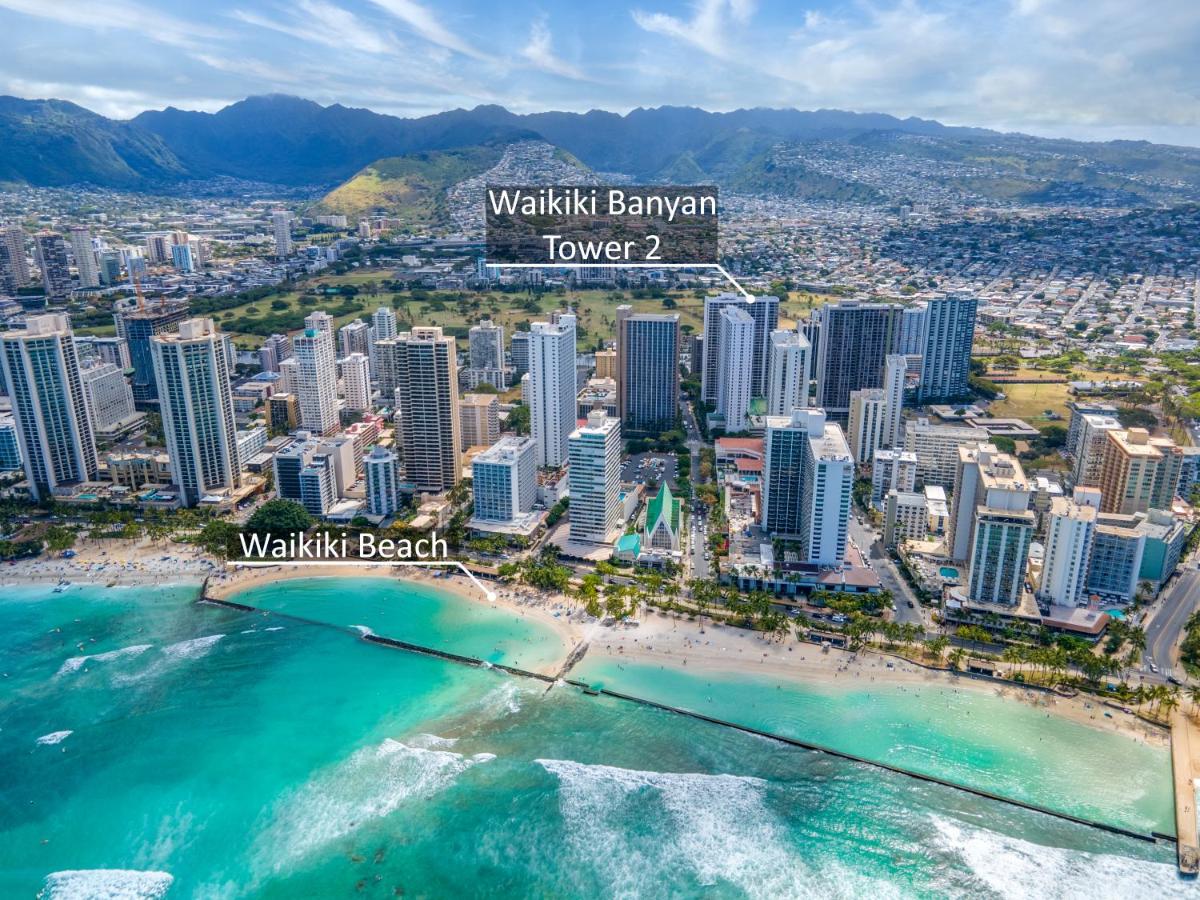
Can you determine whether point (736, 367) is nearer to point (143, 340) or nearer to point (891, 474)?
point (891, 474)

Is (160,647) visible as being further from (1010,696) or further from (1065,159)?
(1065,159)

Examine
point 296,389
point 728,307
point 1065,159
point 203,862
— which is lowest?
point 203,862

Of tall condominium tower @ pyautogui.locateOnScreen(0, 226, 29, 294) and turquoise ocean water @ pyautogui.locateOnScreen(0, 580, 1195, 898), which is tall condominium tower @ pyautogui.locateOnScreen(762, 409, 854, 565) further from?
tall condominium tower @ pyautogui.locateOnScreen(0, 226, 29, 294)

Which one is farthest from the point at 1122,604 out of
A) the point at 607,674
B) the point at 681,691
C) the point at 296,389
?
the point at 296,389

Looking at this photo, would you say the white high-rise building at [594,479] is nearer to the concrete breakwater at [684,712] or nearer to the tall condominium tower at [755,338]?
the concrete breakwater at [684,712]

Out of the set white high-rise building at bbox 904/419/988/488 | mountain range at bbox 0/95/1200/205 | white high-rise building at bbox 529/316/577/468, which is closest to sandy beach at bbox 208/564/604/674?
white high-rise building at bbox 529/316/577/468

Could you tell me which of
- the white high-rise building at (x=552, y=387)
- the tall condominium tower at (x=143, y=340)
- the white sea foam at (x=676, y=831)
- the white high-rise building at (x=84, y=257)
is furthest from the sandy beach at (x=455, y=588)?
the white high-rise building at (x=84, y=257)
